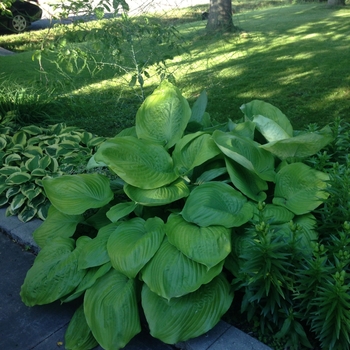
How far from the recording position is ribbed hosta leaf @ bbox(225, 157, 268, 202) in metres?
2.66

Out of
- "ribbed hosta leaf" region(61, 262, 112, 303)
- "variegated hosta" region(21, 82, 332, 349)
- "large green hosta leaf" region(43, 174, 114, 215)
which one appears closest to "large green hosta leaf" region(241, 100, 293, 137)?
"variegated hosta" region(21, 82, 332, 349)

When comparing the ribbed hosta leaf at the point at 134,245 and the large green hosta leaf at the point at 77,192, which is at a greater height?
the large green hosta leaf at the point at 77,192

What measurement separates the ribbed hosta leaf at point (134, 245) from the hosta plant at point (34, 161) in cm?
126

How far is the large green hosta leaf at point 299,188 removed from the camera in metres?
2.53

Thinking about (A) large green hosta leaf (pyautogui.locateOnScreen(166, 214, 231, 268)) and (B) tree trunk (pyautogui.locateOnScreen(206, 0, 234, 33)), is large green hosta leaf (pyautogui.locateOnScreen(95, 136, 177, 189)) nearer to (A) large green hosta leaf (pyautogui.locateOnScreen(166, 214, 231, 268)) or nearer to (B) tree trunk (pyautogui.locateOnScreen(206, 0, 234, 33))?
(A) large green hosta leaf (pyautogui.locateOnScreen(166, 214, 231, 268))

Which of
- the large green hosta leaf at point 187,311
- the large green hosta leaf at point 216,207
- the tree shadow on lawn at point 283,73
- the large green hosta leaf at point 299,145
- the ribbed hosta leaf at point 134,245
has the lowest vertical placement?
the tree shadow on lawn at point 283,73

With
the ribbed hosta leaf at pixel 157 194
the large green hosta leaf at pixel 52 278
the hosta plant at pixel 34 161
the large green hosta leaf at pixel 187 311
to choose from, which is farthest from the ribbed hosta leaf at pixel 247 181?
the hosta plant at pixel 34 161

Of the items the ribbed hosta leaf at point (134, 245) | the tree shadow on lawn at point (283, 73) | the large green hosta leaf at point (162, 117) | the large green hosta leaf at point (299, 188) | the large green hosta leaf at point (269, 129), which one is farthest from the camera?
the tree shadow on lawn at point (283, 73)

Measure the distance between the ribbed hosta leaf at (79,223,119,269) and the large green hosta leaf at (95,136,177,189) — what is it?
39 cm

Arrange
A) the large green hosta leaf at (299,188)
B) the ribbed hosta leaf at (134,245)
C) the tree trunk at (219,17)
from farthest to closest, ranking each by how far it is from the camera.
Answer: the tree trunk at (219,17)
the large green hosta leaf at (299,188)
the ribbed hosta leaf at (134,245)

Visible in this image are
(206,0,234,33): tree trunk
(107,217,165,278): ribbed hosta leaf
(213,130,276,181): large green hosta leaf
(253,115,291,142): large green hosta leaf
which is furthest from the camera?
(206,0,234,33): tree trunk

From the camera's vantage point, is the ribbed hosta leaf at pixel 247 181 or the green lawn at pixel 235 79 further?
the green lawn at pixel 235 79

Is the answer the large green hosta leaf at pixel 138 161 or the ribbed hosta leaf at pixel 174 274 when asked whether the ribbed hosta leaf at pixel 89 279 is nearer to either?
the ribbed hosta leaf at pixel 174 274

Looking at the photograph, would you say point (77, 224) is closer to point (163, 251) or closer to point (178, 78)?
point (163, 251)
